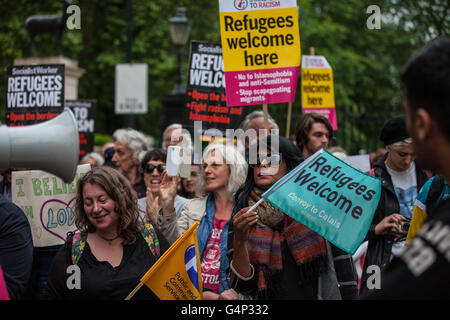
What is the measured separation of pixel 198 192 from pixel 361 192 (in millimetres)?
1537

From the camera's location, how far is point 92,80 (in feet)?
58.4

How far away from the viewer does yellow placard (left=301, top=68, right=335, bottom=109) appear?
754cm

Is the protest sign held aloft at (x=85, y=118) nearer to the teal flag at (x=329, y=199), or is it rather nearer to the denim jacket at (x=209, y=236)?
the denim jacket at (x=209, y=236)

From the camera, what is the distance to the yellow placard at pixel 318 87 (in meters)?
7.54

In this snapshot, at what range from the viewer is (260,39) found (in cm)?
495

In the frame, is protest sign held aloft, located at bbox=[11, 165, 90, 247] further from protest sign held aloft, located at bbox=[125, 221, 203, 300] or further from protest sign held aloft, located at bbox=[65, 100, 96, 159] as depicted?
protest sign held aloft, located at bbox=[65, 100, 96, 159]

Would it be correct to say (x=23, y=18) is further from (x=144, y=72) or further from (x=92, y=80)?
(x=144, y=72)

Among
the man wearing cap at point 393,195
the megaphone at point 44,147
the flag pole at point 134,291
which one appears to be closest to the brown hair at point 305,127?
the man wearing cap at point 393,195

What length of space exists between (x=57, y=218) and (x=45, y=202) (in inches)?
6.5

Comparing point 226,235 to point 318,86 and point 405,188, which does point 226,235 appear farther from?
point 318,86

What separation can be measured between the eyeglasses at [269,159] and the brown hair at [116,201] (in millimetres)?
798

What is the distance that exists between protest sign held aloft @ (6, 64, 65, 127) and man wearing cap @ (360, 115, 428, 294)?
124 inches

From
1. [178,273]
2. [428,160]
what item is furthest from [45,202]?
[428,160]
